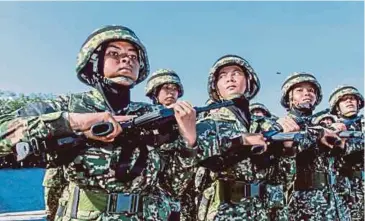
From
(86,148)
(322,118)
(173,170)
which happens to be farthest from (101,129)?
(322,118)

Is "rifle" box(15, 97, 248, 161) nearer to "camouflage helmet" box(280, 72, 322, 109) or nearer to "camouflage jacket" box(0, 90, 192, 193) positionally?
"camouflage jacket" box(0, 90, 192, 193)

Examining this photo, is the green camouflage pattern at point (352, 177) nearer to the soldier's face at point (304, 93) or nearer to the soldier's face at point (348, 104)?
the soldier's face at point (348, 104)

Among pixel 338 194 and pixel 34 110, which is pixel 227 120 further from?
pixel 338 194

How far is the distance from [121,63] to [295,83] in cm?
295

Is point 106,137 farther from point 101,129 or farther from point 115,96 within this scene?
point 115,96

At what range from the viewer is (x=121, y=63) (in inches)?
109

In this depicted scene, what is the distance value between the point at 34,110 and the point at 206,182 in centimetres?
171

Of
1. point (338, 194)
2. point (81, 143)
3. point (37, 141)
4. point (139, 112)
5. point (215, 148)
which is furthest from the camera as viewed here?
point (338, 194)

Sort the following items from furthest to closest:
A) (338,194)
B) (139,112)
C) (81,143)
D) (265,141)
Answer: (338,194)
(265,141)
(139,112)
(81,143)

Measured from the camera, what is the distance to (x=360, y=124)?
227 inches

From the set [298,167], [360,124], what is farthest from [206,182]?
[360,124]

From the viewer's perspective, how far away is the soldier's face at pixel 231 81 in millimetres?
3863

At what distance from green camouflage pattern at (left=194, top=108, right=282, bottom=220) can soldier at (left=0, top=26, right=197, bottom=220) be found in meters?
0.78

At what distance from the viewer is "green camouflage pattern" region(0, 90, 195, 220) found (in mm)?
2314
